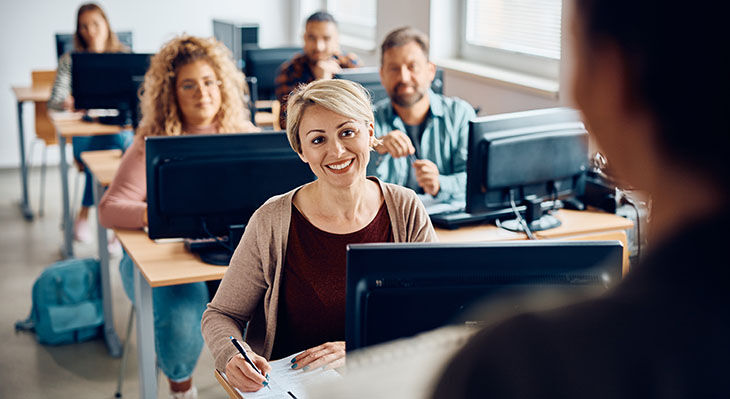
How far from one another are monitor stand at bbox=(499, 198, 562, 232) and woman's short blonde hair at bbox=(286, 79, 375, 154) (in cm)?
79

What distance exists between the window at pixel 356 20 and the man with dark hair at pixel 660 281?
18.7 feet

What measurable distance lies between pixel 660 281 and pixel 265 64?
459 centimetres

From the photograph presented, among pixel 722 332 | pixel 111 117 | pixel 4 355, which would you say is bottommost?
pixel 4 355

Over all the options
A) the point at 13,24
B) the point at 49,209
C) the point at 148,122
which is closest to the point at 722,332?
the point at 148,122

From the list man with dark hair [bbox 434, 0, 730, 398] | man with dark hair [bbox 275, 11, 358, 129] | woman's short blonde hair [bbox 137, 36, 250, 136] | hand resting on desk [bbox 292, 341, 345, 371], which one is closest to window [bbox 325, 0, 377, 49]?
man with dark hair [bbox 275, 11, 358, 129]

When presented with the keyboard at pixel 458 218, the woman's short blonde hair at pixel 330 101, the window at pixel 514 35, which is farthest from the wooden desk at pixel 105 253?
the window at pixel 514 35

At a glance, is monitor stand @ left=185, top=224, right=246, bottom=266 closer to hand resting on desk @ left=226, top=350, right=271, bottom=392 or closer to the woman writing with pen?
the woman writing with pen

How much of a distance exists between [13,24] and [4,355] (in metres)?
3.80

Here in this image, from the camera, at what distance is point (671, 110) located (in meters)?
0.31

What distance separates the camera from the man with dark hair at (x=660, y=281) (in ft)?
0.99

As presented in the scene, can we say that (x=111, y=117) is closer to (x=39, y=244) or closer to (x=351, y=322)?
(x=39, y=244)

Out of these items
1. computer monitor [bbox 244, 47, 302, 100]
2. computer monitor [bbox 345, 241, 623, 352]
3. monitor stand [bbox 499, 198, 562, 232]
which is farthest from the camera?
computer monitor [bbox 244, 47, 302, 100]

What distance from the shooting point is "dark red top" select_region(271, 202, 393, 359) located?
1.80 m

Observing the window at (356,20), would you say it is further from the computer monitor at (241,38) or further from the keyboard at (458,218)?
the keyboard at (458,218)
